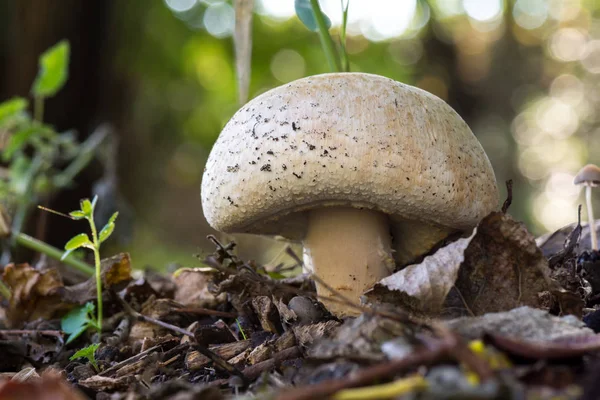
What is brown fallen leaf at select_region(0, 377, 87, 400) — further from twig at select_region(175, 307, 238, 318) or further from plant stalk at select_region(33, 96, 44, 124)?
plant stalk at select_region(33, 96, 44, 124)

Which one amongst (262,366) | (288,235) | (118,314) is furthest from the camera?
(288,235)

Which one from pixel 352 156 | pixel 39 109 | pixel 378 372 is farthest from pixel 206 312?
pixel 39 109

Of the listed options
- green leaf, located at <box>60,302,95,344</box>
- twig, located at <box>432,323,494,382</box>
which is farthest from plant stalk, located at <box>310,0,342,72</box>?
twig, located at <box>432,323,494,382</box>

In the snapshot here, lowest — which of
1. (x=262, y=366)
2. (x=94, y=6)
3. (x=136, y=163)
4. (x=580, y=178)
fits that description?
(x=136, y=163)

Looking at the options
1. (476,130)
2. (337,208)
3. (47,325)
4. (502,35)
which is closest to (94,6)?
(47,325)

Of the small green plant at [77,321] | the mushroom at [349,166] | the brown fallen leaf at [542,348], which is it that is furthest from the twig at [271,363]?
the small green plant at [77,321]

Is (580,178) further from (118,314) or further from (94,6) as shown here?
(94,6)

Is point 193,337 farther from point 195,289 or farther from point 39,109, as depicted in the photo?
point 39,109
